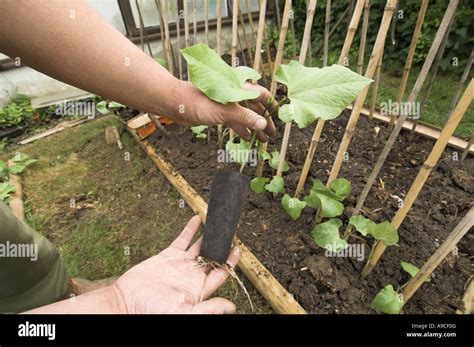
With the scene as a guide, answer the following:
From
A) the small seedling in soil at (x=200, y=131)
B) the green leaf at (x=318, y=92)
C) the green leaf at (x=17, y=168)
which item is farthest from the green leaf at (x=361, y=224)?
the green leaf at (x=17, y=168)

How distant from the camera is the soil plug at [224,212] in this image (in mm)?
1006

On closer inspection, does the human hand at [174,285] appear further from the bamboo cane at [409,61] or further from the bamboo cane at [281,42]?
the bamboo cane at [409,61]

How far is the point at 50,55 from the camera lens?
0.79 metres

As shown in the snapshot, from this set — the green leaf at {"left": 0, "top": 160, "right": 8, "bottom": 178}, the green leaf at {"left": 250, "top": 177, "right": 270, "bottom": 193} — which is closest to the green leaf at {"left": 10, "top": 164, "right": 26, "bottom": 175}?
the green leaf at {"left": 0, "top": 160, "right": 8, "bottom": 178}

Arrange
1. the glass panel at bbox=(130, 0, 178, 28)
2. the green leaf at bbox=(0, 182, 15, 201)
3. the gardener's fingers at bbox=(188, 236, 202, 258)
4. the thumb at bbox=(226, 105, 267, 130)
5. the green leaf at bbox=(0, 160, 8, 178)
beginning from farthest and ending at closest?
the glass panel at bbox=(130, 0, 178, 28), the green leaf at bbox=(0, 160, 8, 178), the green leaf at bbox=(0, 182, 15, 201), the gardener's fingers at bbox=(188, 236, 202, 258), the thumb at bbox=(226, 105, 267, 130)

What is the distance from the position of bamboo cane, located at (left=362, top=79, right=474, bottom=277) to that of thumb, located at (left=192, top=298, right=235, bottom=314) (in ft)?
1.88

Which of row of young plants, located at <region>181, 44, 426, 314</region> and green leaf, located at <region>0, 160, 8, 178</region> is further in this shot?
green leaf, located at <region>0, 160, 8, 178</region>

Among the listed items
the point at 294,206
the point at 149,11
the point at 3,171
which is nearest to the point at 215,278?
the point at 294,206

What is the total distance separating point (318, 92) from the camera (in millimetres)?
888

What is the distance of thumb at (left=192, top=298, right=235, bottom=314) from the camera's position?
2.59 ft

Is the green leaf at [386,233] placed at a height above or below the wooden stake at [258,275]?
above

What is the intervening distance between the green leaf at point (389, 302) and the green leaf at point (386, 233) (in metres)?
0.15

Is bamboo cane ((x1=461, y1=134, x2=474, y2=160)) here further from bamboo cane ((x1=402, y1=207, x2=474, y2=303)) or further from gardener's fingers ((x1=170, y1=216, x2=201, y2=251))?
gardener's fingers ((x1=170, y1=216, x2=201, y2=251))
